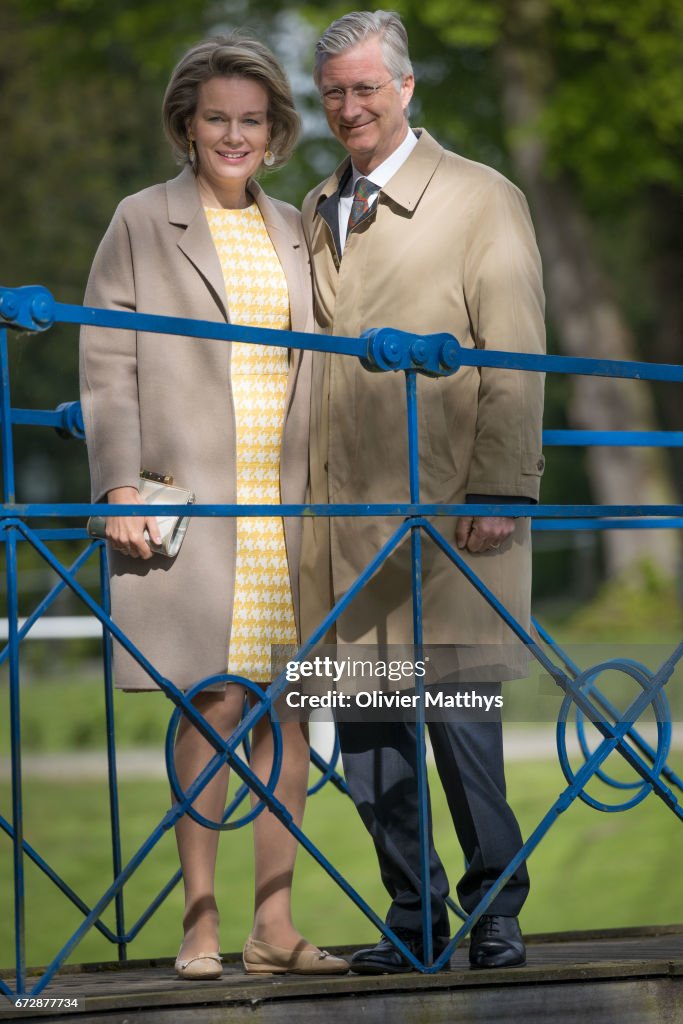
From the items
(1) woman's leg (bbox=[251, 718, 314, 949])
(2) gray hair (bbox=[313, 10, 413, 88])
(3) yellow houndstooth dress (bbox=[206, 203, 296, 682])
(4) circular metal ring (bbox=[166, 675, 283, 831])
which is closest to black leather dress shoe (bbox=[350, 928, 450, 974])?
(1) woman's leg (bbox=[251, 718, 314, 949])

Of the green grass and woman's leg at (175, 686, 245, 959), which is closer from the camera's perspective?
woman's leg at (175, 686, 245, 959)

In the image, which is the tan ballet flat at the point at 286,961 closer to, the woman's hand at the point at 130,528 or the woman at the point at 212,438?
the woman at the point at 212,438

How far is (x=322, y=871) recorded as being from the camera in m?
7.73

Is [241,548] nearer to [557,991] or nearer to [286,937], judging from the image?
[286,937]

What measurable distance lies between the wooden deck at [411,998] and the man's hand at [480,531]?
29.5 inches

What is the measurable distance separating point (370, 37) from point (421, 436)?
2.53 feet

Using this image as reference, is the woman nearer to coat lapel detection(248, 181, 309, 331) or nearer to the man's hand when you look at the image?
coat lapel detection(248, 181, 309, 331)

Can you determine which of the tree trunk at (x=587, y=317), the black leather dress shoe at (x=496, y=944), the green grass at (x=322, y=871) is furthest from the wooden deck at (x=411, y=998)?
the tree trunk at (x=587, y=317)

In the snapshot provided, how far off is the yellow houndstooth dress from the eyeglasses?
0.32m

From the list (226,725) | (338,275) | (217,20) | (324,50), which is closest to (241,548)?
(226,725)

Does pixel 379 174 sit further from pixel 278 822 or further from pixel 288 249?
pixel 278 822

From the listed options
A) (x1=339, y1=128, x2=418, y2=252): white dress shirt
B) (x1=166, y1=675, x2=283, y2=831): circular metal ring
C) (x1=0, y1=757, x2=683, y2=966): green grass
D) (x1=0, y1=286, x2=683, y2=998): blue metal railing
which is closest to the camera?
(x1=0, y1=286, x2=683, y2=998): blue metal railing

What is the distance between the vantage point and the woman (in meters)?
2.92

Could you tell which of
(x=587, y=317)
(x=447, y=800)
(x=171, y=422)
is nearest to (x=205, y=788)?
(x=447, y=800)
